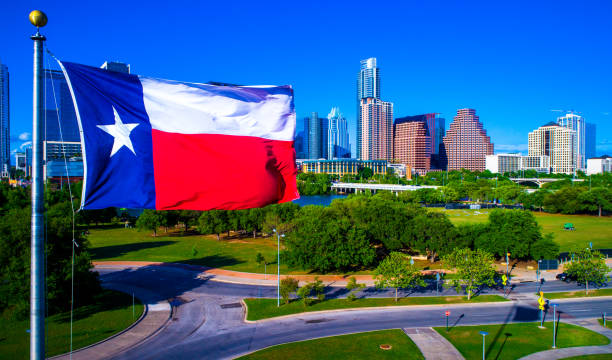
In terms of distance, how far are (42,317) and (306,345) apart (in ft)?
73.2

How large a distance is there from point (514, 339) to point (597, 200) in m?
92.2

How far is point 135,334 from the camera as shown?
2922 cm

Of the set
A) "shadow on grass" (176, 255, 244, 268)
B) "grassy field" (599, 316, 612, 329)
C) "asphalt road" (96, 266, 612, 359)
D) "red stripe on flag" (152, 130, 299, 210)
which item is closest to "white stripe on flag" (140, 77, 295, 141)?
"red stripe on flag" (152, 130, 299, 210)

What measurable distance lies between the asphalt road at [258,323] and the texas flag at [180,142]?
1901cm

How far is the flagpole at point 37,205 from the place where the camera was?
688 cm

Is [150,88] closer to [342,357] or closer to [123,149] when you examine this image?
[123,149]

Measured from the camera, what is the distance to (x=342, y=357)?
25.3m

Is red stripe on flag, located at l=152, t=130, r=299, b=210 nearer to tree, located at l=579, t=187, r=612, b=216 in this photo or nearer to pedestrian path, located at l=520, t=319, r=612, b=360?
pedestrian path, located at l=520, t=319, r=612, b=360

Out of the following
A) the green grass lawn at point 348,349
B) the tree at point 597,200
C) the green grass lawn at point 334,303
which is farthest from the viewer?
the tree at point 597,200

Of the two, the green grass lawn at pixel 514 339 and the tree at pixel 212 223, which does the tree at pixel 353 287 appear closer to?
the green grass lawn at pixel 514 339

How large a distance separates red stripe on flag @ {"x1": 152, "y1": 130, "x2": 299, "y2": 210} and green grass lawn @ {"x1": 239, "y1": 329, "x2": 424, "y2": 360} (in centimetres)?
1807

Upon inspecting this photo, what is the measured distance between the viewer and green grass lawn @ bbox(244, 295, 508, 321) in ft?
110

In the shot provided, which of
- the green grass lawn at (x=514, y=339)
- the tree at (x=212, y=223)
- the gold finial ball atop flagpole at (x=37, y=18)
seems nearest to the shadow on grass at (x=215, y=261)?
the tree at (x=212, y=223)

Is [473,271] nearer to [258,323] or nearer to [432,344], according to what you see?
[432,344]
